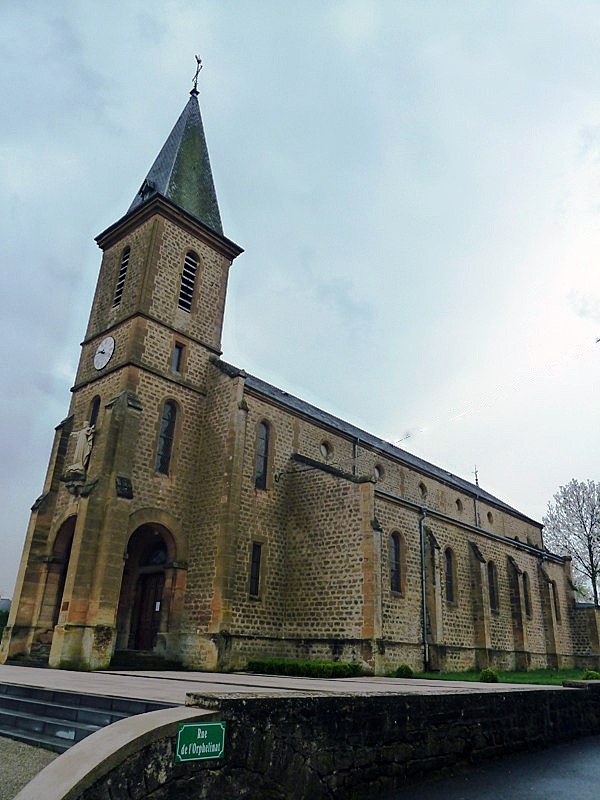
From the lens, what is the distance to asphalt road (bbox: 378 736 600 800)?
7.48 metres

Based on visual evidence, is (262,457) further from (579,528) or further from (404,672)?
(579,528)

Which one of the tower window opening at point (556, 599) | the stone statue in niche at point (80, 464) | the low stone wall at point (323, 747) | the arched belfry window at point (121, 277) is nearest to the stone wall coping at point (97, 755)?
the low stone wall at point (323, 747)

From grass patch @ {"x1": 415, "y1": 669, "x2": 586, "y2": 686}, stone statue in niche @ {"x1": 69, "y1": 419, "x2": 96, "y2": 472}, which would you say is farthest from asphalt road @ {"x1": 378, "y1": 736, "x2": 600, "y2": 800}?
stone statue in niche @ {"x1": 69, "y1": 419, "x2": 96, "y2": 472}

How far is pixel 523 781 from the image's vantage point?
841cm

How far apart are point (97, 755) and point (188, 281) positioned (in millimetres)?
22161

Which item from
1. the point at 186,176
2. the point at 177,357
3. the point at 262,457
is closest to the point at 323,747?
the point at 262,457

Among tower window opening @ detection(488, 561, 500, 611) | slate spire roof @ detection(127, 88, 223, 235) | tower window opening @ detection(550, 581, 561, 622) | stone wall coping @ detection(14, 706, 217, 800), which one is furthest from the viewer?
tower window opening @ detection(550, 581, 561, 622)

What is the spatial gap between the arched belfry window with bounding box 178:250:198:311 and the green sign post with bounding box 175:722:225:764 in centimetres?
2041

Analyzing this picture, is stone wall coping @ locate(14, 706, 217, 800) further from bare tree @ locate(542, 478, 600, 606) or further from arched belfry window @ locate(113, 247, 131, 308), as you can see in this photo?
bare tree @ locate(542, 478, 600, 606)

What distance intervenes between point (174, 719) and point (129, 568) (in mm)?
17310

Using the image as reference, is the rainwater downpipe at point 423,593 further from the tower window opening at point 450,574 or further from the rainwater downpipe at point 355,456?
the rainwater downpipe at point 355,456

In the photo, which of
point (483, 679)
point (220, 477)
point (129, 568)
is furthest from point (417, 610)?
point (129, 568)

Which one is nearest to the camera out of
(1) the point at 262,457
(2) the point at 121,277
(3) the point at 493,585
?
(1) the point at 262,457

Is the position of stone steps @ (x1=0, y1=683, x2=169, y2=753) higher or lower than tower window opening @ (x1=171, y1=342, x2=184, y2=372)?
lower
